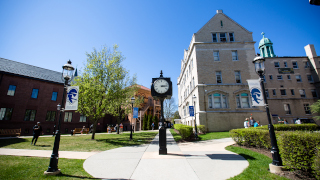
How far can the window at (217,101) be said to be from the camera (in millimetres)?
21562

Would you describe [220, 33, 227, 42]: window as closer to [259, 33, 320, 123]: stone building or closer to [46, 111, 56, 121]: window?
[259, 33, 320, 123]: stone building

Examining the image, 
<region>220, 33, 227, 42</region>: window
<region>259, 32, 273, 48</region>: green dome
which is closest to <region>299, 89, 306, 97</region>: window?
<region>259, 32, 273, 48</region>: green dome

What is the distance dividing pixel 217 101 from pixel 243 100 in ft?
13.9

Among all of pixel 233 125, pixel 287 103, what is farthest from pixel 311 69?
pixel 233 125

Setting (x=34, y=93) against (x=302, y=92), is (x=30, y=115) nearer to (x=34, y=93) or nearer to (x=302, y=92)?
(x=34, y=93)

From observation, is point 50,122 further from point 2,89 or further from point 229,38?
point 229,38

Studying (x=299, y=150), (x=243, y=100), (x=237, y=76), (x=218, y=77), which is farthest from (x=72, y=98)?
(x=237, y=76)

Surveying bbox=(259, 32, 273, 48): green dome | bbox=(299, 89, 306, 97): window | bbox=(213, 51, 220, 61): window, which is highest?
bbox=(259, 32, 273, 48): green dome

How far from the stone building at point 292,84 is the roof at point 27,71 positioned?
51.9 metres

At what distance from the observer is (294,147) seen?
4375 millimetres

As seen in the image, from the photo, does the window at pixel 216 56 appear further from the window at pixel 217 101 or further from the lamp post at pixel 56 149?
the lamp post at pixel 56 149

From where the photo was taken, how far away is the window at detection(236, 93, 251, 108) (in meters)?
21.6

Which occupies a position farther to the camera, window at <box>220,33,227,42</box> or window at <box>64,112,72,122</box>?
window at <box>64,112,72,122</box>

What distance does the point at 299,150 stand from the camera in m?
4.29
